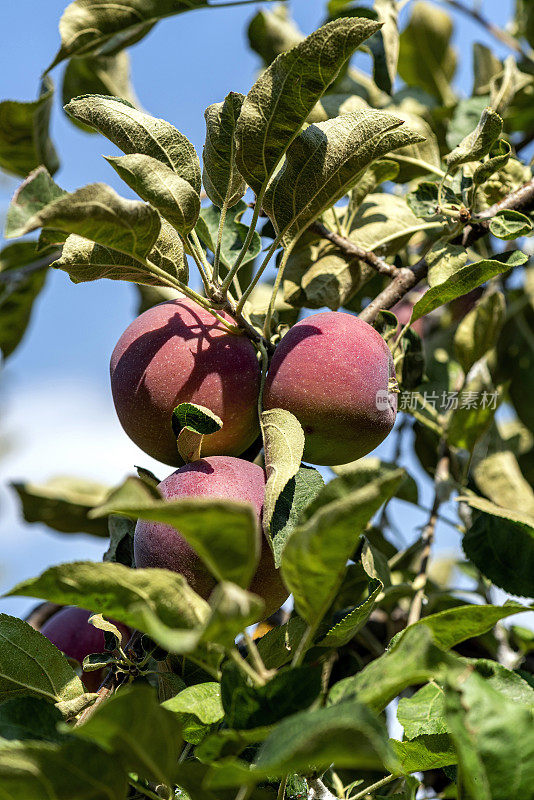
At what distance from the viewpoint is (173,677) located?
2.82ft

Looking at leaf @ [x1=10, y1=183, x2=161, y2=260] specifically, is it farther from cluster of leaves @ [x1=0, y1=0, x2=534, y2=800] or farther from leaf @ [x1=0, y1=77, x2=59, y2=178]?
leaf @ [x1=0, y1=77, x2=59, y2=178]

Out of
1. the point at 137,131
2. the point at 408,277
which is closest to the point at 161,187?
the point at 137,131

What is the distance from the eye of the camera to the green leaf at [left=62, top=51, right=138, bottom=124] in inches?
68.3

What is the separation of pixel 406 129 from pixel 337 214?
16.2 inches

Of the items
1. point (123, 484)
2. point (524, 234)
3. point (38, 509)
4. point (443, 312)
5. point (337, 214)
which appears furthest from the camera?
point (443, 312)

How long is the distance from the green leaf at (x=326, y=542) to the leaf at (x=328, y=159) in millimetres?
449

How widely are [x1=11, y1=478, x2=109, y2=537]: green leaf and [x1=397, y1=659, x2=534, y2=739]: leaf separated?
0.97 m

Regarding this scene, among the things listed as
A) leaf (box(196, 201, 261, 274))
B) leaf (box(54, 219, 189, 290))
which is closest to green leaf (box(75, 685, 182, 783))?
leaf (box(54, 219, 189, 290))

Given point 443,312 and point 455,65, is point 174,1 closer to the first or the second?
point 443,312

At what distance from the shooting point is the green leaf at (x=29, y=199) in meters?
0.66

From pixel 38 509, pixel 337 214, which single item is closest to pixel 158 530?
pixel 337 214

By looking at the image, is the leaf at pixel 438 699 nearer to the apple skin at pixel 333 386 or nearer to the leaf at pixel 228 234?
the apple skin at pixel 333 386

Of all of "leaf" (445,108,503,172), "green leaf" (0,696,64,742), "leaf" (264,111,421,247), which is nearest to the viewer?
"green leaf" (0,696,64,742)

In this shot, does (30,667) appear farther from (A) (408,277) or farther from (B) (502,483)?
(B) (502,483)
